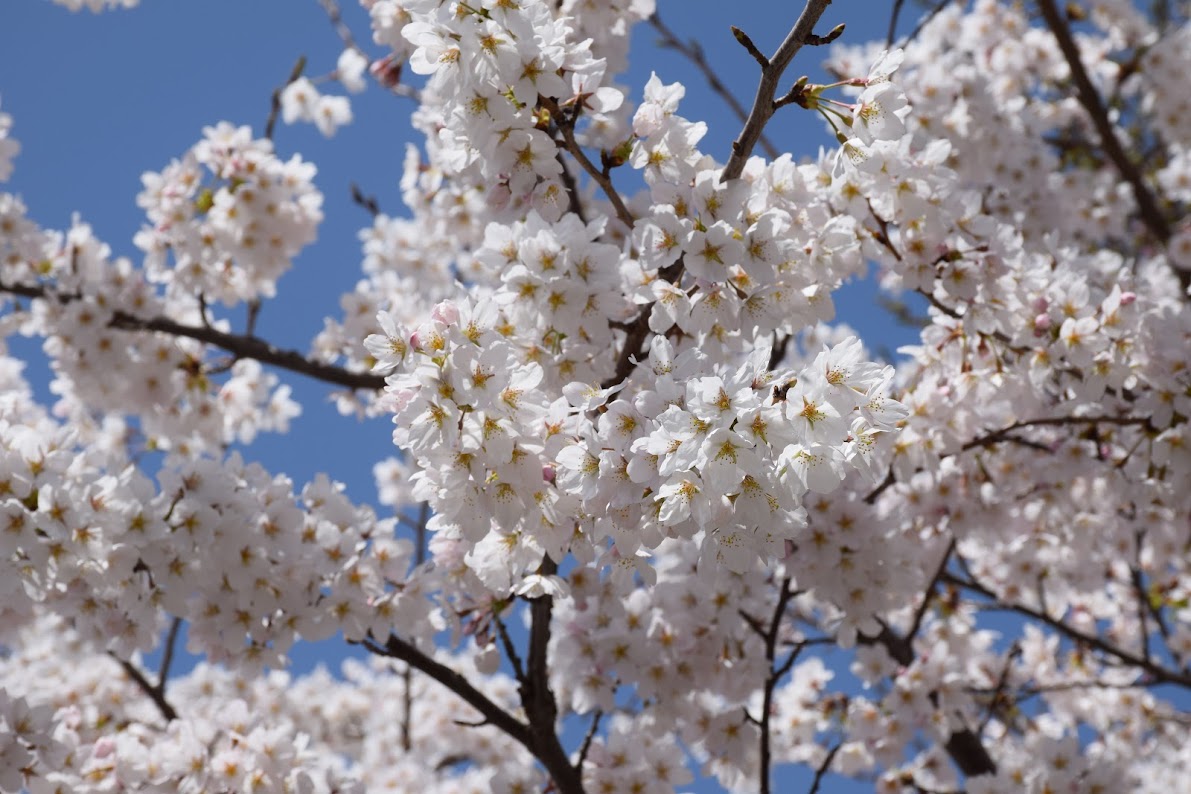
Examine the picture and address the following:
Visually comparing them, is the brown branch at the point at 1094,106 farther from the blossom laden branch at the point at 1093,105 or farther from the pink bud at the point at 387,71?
the pink bud at the point at 387,71

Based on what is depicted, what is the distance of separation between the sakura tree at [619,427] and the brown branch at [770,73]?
0.03 ft

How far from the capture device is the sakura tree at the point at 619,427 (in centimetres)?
212

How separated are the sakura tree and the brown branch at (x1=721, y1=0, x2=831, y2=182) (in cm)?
1

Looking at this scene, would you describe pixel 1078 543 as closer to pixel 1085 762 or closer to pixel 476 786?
pixel 1085 762

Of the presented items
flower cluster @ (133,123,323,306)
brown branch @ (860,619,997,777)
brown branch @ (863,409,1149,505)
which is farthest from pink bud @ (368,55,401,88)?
brown branch @ (860,619,997,777)

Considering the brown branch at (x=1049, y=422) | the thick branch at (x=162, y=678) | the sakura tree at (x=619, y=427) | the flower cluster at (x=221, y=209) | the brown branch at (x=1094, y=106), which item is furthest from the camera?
the brown branch at (x=1094, y=106)

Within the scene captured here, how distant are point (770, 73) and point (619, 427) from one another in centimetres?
99

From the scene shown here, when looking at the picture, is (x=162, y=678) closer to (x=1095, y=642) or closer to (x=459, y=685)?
(x=459, y=685)

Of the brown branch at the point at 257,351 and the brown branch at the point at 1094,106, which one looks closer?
the brown branch at the point at 257,351

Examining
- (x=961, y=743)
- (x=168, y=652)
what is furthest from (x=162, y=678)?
(x=961, y=743)

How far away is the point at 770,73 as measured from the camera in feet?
7.63

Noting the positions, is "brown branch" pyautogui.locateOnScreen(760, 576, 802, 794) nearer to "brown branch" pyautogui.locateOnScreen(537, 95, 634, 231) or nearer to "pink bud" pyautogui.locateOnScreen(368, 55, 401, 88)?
"brown branch" pyautogui.locateOnScreen(537, 95, 634, 231)

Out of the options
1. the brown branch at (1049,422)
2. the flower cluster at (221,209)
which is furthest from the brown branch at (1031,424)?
the flower cluster at (221,209)

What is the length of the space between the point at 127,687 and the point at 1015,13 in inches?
330
